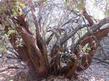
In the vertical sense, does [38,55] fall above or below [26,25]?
below

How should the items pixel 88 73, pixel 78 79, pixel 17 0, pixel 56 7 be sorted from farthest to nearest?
pixel 88 73 < pixel 78 79 < pixel 56 7 < pixel 17 0

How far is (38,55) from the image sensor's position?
518 centimetres

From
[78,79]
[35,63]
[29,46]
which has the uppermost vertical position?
[29,46]

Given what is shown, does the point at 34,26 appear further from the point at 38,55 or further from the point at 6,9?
the point at 6,9

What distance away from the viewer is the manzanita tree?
4.83 m

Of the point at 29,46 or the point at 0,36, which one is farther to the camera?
the point at 29,46

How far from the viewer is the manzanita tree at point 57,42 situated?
15.9 ft

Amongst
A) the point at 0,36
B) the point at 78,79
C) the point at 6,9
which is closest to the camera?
the point at 6,9

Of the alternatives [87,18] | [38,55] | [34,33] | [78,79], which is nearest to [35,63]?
[38,55]

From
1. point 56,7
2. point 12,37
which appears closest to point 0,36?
point 12,37

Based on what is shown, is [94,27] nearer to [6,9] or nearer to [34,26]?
[34,26]

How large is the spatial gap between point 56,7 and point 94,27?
0.83 meters

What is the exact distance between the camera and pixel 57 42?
5344mm

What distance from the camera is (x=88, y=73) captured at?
20.2 feet
